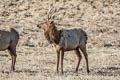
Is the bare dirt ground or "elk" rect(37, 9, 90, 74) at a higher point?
"elk" rect(37, 9, 90, 74)

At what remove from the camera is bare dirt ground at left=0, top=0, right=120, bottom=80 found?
14.7 metres

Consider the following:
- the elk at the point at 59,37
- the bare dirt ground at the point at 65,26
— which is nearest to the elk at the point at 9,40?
the bare dirt ground at the point at 65,26

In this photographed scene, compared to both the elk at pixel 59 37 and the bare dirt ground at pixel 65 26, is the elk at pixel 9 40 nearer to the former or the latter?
the bare dirt ground at pixel 65 26

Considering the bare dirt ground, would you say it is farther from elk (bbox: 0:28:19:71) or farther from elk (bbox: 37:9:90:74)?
elk (bbox: 37:9:90:74)

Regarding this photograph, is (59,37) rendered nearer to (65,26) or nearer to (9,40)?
(9,40)

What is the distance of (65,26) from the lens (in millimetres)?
34188

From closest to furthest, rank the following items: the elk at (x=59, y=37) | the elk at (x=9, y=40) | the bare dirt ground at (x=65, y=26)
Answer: the elk at (x=59, y=37) < the bare dirt ground at (x=65, y=26) < the elk at (x=9, y=40)

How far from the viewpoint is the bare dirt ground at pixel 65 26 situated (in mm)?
14664

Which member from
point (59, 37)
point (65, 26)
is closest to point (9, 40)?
point (59, 37)

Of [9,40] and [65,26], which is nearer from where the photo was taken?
[9,40]

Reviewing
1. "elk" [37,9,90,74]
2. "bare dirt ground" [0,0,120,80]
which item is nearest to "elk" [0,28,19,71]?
"bare dirt ground" [0,0,120,80]

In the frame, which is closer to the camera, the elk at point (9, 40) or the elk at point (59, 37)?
the elk at point (59, 37)

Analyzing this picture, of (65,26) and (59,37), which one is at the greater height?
(59,37)

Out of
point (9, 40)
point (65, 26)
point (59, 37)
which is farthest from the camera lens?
point (65, 26)
